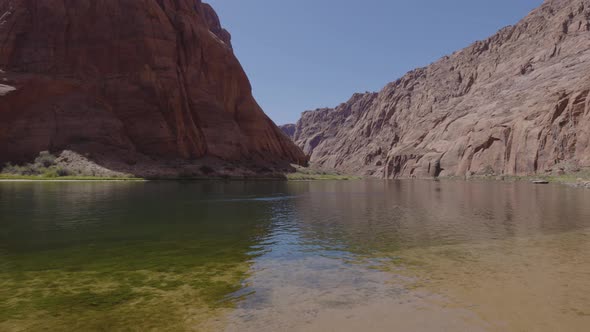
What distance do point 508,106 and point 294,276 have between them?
12690 cm

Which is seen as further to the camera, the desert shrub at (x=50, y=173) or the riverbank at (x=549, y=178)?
the riverbank at (x=549, y=178)

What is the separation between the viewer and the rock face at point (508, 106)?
92.7 metres

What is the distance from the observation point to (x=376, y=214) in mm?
23094

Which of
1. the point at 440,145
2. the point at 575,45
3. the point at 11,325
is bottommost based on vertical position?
the point at 11,325

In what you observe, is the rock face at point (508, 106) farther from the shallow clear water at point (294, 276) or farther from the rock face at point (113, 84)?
the shallow clear water at point (294, 276)

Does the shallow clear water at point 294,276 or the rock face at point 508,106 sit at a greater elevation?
the rock face at point 508,106

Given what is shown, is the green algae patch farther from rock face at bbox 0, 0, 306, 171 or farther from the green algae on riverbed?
rock face at bbox 0, 0, 306, 171

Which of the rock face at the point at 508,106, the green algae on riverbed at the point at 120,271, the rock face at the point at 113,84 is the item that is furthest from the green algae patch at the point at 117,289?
the rock face at the point at 508,106

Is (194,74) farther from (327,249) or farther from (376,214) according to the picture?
(327,249)

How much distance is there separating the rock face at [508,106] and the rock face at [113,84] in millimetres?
49590

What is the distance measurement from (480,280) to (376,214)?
1391cm

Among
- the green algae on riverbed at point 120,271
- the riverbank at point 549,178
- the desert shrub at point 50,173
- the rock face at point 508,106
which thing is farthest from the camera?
the rock face at point 508,106

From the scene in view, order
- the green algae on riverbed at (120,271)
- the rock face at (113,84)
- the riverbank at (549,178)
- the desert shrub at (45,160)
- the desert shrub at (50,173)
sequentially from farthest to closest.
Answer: the rock face at (113,84) → the desert shrub at (45,160) → the riverbank at (549,178) → the desert shrub at (50,173) → the green algae on riverbed at (120,271)

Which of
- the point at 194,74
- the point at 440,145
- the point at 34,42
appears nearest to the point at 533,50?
the point at 440,145
